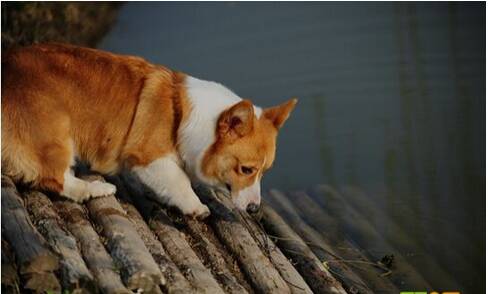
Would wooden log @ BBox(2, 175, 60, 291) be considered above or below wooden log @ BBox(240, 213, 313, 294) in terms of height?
above

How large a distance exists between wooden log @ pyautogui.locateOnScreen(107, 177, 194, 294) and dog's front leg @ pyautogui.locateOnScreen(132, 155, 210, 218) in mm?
241

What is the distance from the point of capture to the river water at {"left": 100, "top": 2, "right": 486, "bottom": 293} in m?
7.15

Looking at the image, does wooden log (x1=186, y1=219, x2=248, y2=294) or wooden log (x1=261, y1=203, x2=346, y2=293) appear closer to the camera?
wooden log (x1=186, y1=219, x2=248, y2=294)

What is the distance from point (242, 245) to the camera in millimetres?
5156

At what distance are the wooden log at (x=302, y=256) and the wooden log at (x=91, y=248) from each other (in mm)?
1493

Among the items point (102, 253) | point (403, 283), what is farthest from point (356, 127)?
point (102, 253)

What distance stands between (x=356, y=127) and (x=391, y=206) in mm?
1523

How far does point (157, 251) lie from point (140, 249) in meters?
0.25

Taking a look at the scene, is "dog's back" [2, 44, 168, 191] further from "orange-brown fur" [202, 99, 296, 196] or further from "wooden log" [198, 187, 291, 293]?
"wooden log" [198, 187, 291, 293]

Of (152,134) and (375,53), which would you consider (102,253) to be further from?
(375,53)

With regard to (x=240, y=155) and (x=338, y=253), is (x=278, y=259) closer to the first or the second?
(x=240, y=155)

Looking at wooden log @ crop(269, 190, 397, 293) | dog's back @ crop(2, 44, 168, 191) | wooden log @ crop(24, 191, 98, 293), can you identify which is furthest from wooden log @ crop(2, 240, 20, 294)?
wooden log @ crop(269, 190, 397, 293)

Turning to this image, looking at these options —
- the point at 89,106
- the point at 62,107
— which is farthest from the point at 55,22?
the point at 62,107

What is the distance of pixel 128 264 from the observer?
423cm
